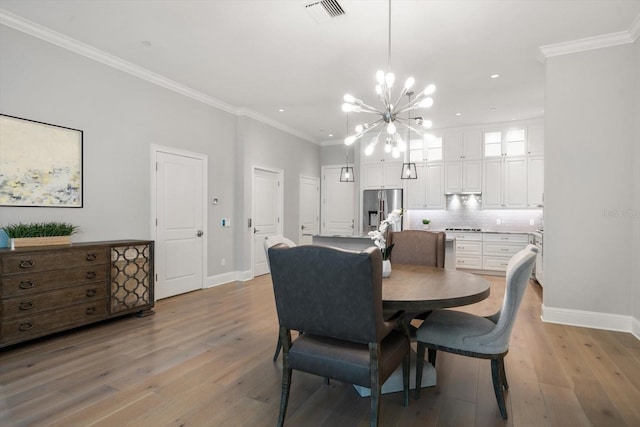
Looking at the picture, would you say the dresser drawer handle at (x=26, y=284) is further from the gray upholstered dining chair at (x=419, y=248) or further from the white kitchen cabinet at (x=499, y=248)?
the white kitchen cabinet at (x=499, y=248)

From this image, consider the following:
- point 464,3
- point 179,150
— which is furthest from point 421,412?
point 179,150

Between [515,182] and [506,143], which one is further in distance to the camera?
[506,143]

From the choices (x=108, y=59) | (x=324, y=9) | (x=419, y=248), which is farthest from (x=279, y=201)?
(x=324, y=9)

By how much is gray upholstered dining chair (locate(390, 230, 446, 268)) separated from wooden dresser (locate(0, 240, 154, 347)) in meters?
2.78

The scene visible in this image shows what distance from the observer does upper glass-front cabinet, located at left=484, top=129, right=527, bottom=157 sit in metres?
6.09

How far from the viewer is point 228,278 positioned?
550cm

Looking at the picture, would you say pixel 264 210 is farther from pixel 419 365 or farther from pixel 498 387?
pixel 498 387

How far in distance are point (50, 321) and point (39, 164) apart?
147 centimetres

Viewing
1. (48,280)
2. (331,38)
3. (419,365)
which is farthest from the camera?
(331,38)

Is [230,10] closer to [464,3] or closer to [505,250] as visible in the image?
[464,3]

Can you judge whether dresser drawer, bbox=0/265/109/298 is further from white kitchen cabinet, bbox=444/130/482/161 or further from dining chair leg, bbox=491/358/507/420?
white kitchen cabinet, bbox=444/130/482/161

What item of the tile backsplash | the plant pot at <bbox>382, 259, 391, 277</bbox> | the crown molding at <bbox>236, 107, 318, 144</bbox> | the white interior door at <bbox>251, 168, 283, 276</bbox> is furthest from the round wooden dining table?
the tile backsplash

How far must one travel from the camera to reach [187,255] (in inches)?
188

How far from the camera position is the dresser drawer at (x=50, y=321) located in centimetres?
269
